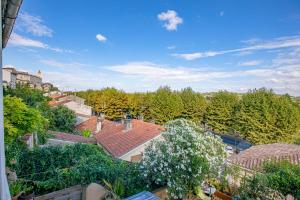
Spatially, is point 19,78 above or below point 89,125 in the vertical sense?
above

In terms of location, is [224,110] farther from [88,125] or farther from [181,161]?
[181,161]

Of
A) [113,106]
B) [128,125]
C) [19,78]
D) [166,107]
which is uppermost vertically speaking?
[19,78]

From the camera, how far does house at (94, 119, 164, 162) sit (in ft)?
67.6

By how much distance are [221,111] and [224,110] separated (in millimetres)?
505

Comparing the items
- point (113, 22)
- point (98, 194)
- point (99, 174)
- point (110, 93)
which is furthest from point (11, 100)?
point (110, 93)

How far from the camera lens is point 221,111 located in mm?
41000

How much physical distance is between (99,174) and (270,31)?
18.9m

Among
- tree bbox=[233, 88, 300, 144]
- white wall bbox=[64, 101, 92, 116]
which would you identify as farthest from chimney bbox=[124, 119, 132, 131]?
white wall bbox=[64, 101, 92, 116]

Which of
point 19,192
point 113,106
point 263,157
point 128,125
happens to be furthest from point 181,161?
point 113,106

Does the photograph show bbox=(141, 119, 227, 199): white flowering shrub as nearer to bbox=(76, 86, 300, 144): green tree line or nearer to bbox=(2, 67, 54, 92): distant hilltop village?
bbox=(2, 67, 54, 92): distant hilltop village

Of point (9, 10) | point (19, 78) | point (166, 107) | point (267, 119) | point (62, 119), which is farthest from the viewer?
point (19, 78)

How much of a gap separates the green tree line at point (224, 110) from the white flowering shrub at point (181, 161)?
25.1 metres

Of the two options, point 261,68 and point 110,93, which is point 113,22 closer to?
point 261,68

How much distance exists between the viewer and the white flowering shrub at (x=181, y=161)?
8836mm
